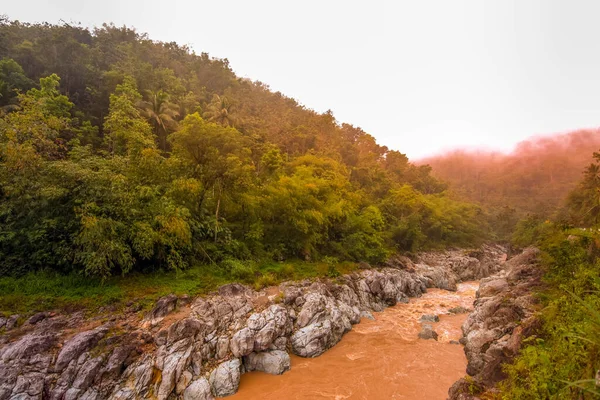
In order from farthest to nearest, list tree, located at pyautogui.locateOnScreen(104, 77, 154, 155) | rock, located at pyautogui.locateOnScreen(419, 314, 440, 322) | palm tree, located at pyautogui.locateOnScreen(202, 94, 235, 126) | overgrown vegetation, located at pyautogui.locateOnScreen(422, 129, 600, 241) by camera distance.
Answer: overgrown vegetation, located at pyautogui.locateOnScreen(422, 129, 600, 241)
palm tree, located at pyautogui.locateOnScreen(202, 94, 235, 126)
rock, located at pyautogui.locateOnScreen(419, 314, 440, 322)
tree, located at pyautogui.locateOnScreen(104, 77, 154, 155)

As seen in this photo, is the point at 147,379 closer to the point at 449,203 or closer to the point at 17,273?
the point at 17,273

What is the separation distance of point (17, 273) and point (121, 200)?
4127mm

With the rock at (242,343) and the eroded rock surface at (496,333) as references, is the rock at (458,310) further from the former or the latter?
the rock at (242,343)

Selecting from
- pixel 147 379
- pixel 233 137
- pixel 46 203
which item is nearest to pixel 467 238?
pixel 233 137

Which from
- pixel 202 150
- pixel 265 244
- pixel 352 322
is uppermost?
pixel 202 150

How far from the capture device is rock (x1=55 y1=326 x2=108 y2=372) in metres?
7.68

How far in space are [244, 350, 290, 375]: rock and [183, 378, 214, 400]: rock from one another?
1474 millimetres

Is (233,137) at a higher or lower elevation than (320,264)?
higher

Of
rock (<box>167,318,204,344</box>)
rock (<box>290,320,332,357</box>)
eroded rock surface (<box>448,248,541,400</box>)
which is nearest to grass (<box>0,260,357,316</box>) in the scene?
rock (<box>167,318,204,344</box>)

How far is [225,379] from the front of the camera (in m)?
8.38

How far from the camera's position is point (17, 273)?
393 inches

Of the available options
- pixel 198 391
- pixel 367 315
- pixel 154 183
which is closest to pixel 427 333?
pixel 367 315

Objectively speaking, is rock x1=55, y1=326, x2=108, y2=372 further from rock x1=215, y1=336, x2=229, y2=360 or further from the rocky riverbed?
rock x1=215, y1=336, x2=229, y2=360

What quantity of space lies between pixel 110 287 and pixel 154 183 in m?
4.79
